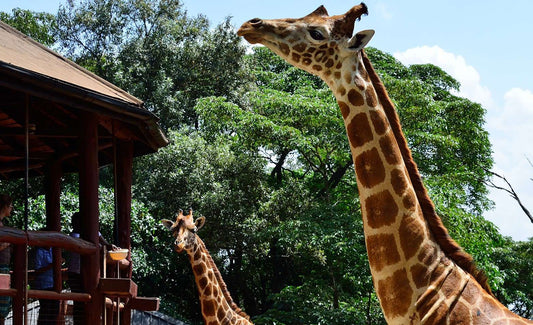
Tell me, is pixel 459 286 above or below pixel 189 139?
below

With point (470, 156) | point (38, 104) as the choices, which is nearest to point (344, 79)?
point (38, 104)

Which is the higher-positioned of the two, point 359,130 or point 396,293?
point 359,130

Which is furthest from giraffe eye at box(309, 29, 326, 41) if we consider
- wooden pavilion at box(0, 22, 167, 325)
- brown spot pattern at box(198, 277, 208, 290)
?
brown spot pattern at box(198, 277, 208, 290)

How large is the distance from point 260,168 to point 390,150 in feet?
53.3

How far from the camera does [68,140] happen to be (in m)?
9.81

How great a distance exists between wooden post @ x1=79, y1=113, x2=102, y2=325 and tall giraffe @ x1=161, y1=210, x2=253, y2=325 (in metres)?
3.49

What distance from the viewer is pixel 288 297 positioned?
1830 centimetres

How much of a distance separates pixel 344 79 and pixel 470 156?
2006 cm

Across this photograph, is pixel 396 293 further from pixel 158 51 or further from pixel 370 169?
pixel 158 51

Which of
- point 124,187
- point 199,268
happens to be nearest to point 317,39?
point 124,187

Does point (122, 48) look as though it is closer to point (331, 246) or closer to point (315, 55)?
A: point (331, 246)

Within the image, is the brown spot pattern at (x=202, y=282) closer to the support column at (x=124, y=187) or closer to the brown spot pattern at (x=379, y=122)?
the support column at (x=124, y=187)

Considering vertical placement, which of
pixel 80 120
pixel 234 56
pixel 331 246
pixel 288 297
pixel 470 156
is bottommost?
pixel 288 297

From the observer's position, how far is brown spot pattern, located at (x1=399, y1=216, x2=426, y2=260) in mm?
4379
